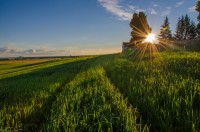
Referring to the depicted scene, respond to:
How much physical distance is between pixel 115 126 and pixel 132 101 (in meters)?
2.35

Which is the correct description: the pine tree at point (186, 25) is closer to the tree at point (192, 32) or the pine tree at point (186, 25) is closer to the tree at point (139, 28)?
the tree at point (192, 32)

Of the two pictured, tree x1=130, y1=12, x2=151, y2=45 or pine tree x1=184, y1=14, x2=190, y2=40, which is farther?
pine tree x1=184, y1=14, x2=190, y2=40

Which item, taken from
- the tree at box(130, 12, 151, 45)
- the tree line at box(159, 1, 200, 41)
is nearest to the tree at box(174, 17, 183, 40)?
the tree line at box(159, 1, 200, 41)

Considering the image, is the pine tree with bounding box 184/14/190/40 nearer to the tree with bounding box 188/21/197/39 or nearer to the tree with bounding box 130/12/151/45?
the tree with bounding box 188/21/197/39

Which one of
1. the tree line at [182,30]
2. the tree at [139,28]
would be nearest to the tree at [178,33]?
the tree line at [182,30]

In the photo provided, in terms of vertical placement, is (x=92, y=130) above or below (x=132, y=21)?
below

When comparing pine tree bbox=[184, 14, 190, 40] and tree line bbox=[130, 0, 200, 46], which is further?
pine tree bbox=[184, 14, 190, 40]

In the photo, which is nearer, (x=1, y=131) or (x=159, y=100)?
(x=1, y=131)

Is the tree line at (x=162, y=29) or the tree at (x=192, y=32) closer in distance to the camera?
the tree line at (x=162, y=29)

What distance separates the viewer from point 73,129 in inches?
152

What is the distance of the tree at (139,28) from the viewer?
56.9 m

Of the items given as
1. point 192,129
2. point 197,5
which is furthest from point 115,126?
point 197,5

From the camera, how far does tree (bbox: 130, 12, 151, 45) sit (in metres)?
56.9

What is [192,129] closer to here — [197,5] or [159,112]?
[159,112]
